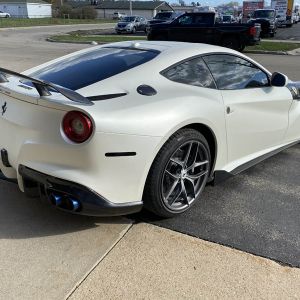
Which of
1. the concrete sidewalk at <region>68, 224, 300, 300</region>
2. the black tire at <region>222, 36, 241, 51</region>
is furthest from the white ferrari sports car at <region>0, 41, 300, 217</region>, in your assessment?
the black tire at <region>222, 36, 241, 51</region>

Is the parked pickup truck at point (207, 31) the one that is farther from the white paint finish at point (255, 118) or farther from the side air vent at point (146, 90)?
the side air vent at point (146, 90)

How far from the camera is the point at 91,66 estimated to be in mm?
3789

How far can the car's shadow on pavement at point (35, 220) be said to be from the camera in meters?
3.41

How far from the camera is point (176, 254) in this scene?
3141mm

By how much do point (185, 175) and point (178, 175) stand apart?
92 millimetres

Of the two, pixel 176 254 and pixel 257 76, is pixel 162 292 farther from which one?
pixel 257 76

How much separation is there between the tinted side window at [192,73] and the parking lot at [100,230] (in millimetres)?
1090

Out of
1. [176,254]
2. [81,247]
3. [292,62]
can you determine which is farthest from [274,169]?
[292,62]

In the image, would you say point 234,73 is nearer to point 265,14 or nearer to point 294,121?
point 294,121

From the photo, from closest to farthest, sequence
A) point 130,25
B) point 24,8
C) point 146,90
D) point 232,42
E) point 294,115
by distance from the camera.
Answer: point 146,90 → point 294,115 → point 232,42 → point 130,25 → point 24,8

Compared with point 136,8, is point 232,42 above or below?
above

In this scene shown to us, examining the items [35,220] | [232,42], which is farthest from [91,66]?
[232,42]

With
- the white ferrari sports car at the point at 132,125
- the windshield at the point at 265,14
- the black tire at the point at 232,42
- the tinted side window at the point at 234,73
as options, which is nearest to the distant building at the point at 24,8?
the windshield at the point at 265,14

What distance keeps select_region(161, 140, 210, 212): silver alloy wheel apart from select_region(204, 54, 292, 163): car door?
1.21 ft
